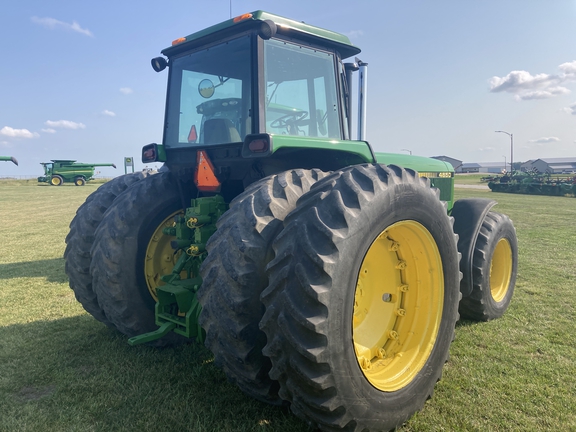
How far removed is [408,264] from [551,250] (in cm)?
670

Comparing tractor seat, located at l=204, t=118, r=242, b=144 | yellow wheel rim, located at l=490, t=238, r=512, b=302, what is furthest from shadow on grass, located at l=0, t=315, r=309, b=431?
yellow wheel rim, located at l=490, t=238, r=512, b=302

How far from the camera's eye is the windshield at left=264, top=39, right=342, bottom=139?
10.4 feet

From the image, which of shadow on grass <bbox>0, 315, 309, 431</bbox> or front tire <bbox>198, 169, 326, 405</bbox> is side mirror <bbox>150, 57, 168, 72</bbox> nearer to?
front tire <bbox>198, 169, 326, 405</bbox>

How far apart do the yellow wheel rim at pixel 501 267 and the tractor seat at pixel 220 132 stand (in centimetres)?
344

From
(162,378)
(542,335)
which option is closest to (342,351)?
(162,378)

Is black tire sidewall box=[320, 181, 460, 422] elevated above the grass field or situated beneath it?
elevated above

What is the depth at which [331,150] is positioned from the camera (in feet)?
10.8

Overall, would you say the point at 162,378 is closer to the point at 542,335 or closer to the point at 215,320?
the point at 215,320

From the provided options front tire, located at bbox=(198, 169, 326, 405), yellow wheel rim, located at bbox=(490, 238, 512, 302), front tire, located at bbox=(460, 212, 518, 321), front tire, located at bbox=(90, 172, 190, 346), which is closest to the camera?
front tire, located at bbox=(198, 169, 326, 405)

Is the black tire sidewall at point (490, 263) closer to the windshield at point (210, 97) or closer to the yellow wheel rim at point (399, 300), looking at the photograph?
the yellow wheel rim at point (399, 300)

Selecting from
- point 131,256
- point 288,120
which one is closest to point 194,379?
point 131,256

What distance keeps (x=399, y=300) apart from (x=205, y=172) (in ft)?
5.67

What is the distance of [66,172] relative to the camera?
132ft

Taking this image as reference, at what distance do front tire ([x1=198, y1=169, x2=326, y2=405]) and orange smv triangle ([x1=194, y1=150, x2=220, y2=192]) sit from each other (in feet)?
2.62
